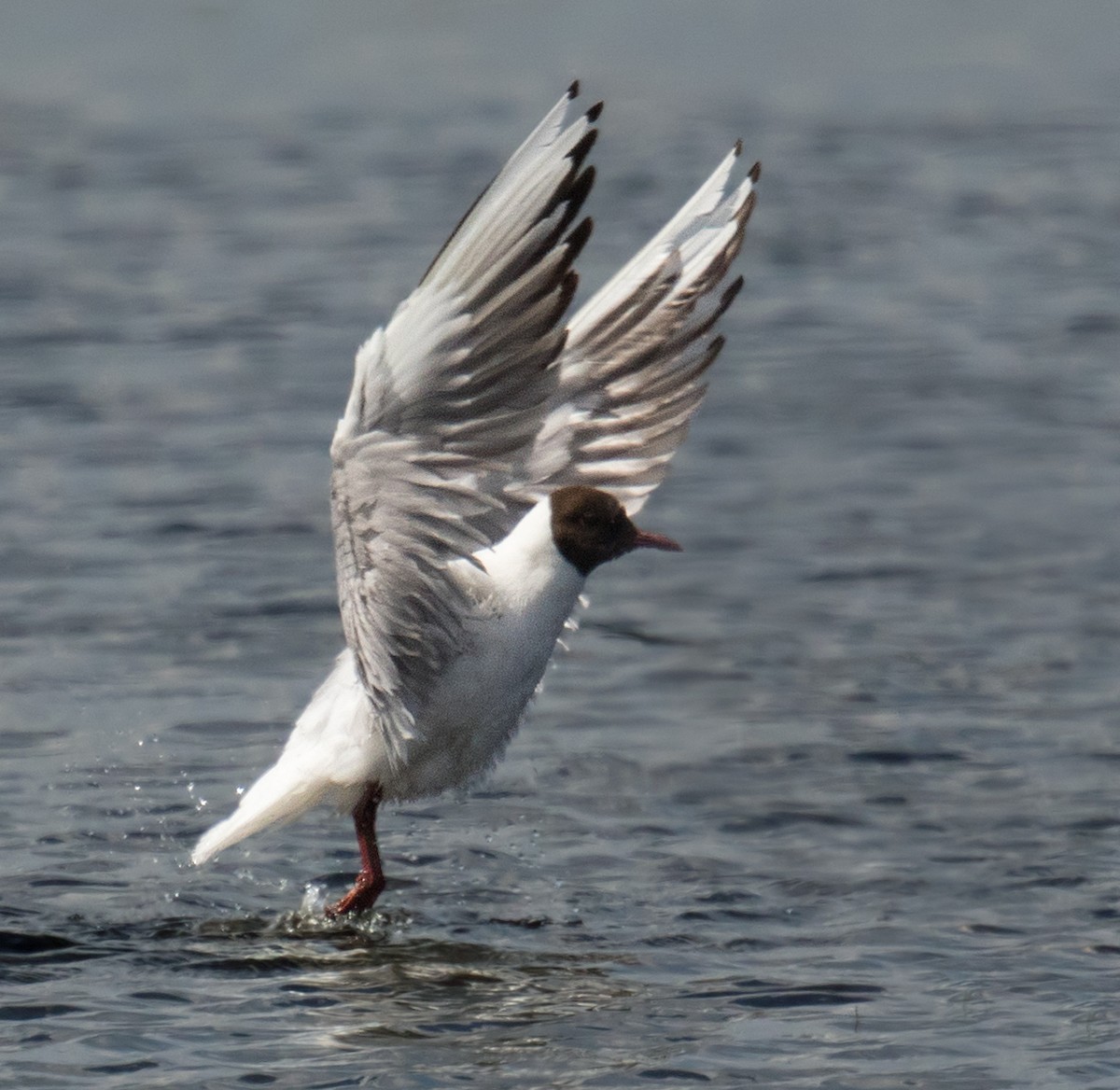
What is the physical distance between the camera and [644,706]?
9.29m

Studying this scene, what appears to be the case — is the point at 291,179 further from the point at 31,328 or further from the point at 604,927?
the point at 604,927

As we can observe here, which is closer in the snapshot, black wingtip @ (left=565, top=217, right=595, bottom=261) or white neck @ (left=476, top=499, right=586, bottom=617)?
black wingtip @ (left=565, top=217, right=595, bottom=261)

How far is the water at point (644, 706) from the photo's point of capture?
21.3ft

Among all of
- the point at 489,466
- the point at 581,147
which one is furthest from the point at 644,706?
the point at 581,147

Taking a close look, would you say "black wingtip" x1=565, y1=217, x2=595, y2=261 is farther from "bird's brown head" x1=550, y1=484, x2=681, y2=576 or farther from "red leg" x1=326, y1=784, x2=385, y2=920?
"red leg" x1=326, y1=784, x2=385, y2=920

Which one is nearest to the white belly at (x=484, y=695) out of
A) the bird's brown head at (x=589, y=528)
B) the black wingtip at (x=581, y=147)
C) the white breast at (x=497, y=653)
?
the white breast at (x=497, y=653)

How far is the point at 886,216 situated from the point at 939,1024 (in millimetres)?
12436

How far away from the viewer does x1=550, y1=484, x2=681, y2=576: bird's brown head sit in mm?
7027

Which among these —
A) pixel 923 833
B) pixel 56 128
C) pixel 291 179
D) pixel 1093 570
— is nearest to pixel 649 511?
pixel 1093 570

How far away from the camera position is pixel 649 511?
11703mm

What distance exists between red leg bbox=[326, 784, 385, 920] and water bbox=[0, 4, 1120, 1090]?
79mm

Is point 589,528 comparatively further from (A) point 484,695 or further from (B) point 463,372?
(B) point 463,372

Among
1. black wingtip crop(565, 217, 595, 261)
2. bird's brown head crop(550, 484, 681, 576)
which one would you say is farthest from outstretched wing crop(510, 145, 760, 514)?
black wingtip crop(565, 217, 595, 261)

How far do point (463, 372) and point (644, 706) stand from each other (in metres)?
3.23
